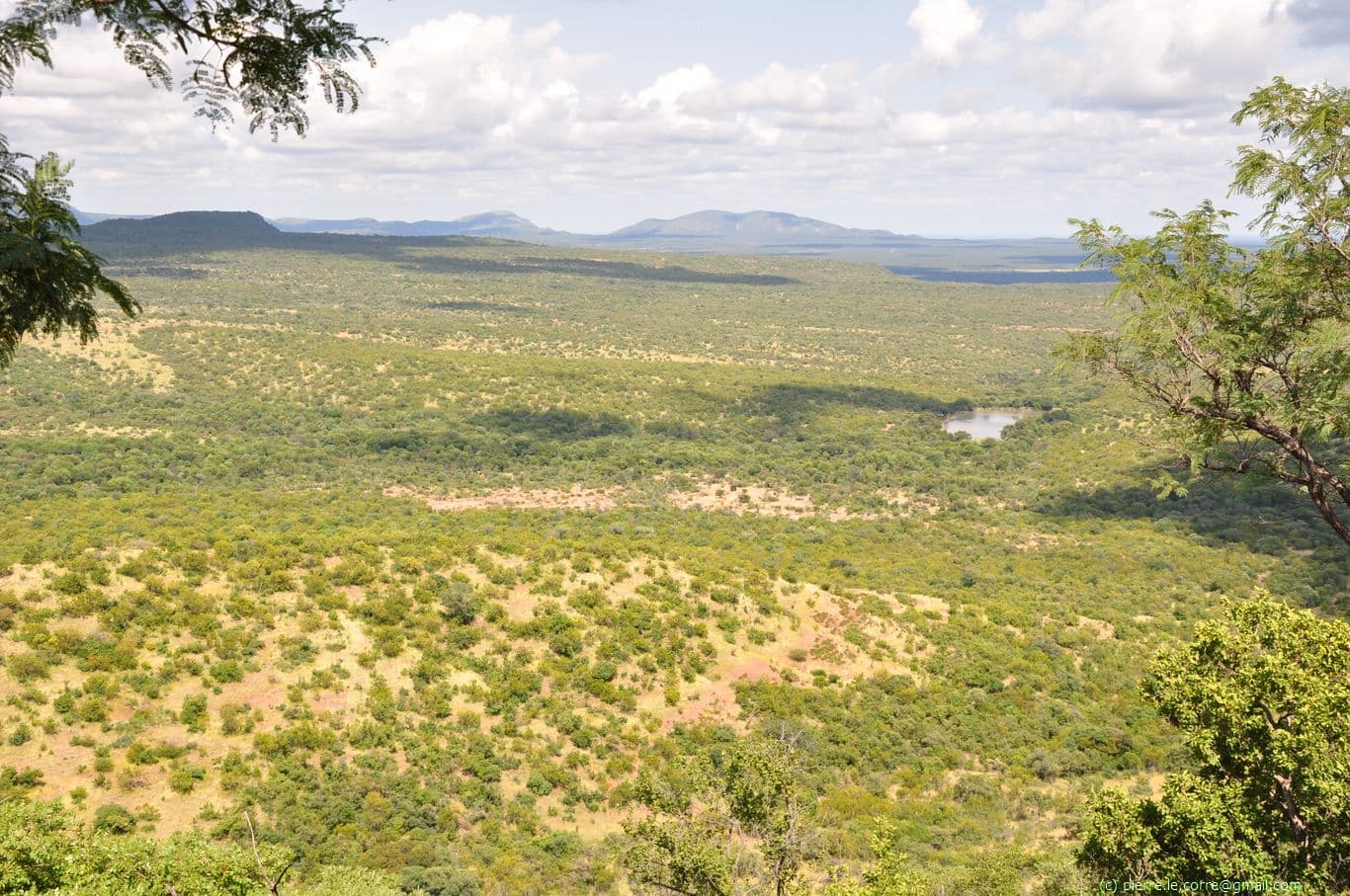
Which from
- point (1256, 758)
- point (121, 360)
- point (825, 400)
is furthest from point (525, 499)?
point (1256, 758)

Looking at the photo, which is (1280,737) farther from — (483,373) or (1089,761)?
(483,373)

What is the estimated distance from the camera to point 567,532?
5284 centimetres

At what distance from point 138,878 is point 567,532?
39.4 meters

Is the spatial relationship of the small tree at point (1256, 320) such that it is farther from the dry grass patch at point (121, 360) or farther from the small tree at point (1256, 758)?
the dry grass patch at point (121, 360)

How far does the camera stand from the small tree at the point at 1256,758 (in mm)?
10055

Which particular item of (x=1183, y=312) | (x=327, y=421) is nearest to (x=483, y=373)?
(x=327, y=421)

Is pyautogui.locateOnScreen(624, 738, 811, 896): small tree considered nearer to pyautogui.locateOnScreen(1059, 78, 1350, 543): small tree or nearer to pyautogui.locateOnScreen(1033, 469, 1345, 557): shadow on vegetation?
pyautogui.locateOnScreen(1059, 78, 1350, 543): small tree

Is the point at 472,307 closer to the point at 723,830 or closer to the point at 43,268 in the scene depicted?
the point at 723,830

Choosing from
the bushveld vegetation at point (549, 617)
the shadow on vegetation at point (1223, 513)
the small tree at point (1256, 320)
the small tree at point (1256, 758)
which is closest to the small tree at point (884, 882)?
the bushveld vegetation at point (549, 617)

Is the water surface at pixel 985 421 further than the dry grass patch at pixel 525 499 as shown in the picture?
Yes

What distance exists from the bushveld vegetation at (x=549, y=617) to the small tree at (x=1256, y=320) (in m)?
6.09

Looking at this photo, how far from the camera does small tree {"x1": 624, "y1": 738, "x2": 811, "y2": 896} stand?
14461 mm

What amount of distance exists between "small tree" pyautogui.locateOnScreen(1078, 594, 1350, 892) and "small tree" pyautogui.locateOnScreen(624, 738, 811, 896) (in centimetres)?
590

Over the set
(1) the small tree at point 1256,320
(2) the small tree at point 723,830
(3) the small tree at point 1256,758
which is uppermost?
(1) the small tree at point 1256,320
